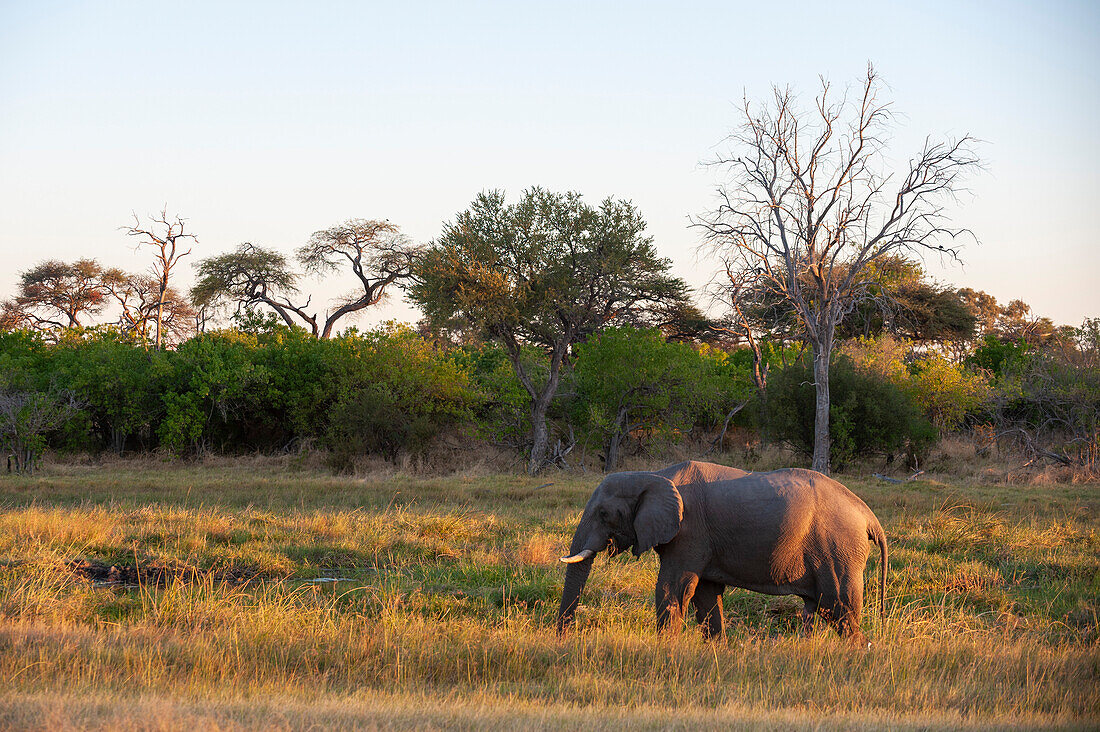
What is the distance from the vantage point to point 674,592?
7.58m

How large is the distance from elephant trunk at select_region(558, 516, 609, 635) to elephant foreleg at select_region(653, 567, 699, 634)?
657 mm

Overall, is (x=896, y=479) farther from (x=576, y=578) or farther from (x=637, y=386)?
(x=576, y=578)

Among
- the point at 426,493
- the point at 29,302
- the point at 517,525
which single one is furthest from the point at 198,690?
the point at 29,302

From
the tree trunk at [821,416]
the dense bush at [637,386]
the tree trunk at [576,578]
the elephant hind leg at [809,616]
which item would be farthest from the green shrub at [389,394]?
the elephant hind leg at [809,616]

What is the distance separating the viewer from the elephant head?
7.50 meters

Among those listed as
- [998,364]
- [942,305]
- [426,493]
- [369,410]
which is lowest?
[426,493]

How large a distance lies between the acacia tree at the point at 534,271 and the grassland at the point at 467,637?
11880 mm

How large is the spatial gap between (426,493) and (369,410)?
727 centimetres

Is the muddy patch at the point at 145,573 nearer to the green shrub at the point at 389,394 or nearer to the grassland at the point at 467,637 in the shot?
the grassland at the point at 467,637

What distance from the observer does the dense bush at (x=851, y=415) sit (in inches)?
969

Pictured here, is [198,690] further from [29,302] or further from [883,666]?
[29,302]

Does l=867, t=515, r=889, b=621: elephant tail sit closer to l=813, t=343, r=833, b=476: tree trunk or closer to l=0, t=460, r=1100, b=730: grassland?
l=0, t=460, r=1100, b=730: grassland

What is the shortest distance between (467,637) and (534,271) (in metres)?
19.1

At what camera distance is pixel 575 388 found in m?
27.2
